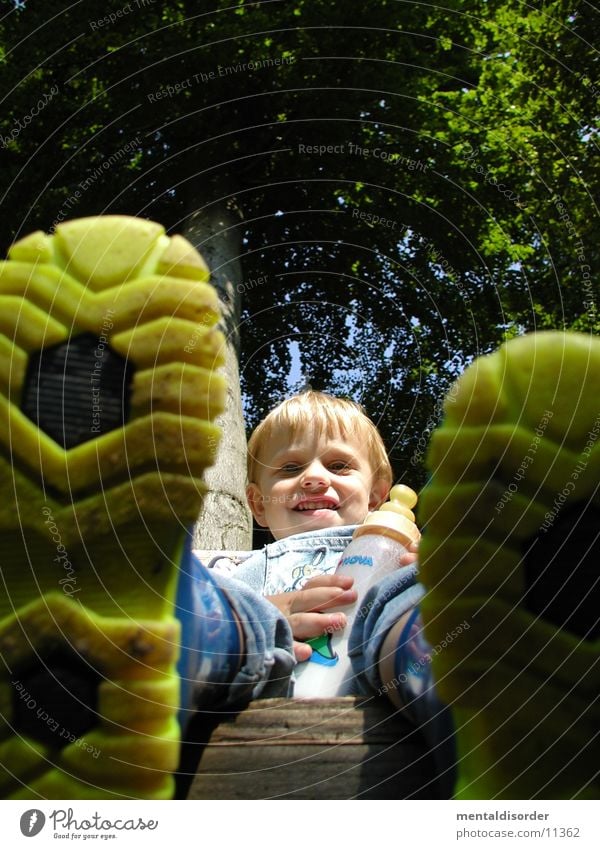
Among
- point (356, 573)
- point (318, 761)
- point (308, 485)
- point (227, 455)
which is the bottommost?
point (318, 761)

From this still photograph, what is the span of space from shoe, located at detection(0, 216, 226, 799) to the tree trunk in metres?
1.12

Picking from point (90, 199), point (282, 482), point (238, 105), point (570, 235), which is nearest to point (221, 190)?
Result: point (238, 105)

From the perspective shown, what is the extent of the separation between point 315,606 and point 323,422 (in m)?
0.32

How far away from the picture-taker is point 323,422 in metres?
0.99

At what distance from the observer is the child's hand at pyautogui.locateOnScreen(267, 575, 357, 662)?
2.22 feet

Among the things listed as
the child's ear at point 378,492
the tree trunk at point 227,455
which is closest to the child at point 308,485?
the child's ear at point 378,492

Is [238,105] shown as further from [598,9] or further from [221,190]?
[598,9]

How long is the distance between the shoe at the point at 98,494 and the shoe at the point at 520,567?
122 mm

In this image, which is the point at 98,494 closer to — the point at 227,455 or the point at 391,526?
the point at 391,526

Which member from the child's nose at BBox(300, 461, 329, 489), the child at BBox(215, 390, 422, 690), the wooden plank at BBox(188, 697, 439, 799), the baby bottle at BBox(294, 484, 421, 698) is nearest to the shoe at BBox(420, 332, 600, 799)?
the wooden plank at BBox(188, 697, 439, 799)

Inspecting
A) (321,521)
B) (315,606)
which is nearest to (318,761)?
(315,606)

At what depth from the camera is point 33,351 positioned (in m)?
0.43

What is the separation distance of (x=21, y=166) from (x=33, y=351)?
2046 mm

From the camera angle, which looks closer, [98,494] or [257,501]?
[98,494]
